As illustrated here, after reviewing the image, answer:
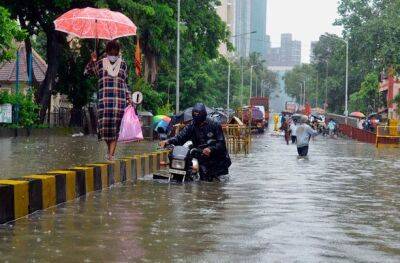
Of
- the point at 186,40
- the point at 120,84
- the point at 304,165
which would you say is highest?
the point at 186,40

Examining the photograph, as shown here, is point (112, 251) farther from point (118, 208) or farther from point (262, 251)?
point (118, 208)

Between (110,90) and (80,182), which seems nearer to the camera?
(80,182)

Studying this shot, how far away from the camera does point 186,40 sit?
3962 centimetres

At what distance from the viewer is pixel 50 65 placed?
32125 millimetres

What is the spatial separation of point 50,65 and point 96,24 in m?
15.8

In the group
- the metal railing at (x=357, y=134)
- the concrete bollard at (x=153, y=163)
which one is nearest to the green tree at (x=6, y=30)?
the concrete bollard at (x=153, y=163)

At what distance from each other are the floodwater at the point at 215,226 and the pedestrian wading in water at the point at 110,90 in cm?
121

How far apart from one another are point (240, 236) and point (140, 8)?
22859 mm

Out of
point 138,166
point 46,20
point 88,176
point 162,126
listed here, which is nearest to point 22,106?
point 46,20

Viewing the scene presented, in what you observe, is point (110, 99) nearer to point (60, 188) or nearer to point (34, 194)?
point (60, 188)

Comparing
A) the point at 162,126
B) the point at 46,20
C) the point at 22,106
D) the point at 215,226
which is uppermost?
the point at 46,20

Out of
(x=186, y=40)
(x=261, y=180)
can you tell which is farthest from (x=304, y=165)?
(x=186, y=40)

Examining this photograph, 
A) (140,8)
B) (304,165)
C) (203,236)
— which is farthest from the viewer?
(140,8)

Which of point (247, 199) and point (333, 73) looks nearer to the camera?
point (247, 199)
